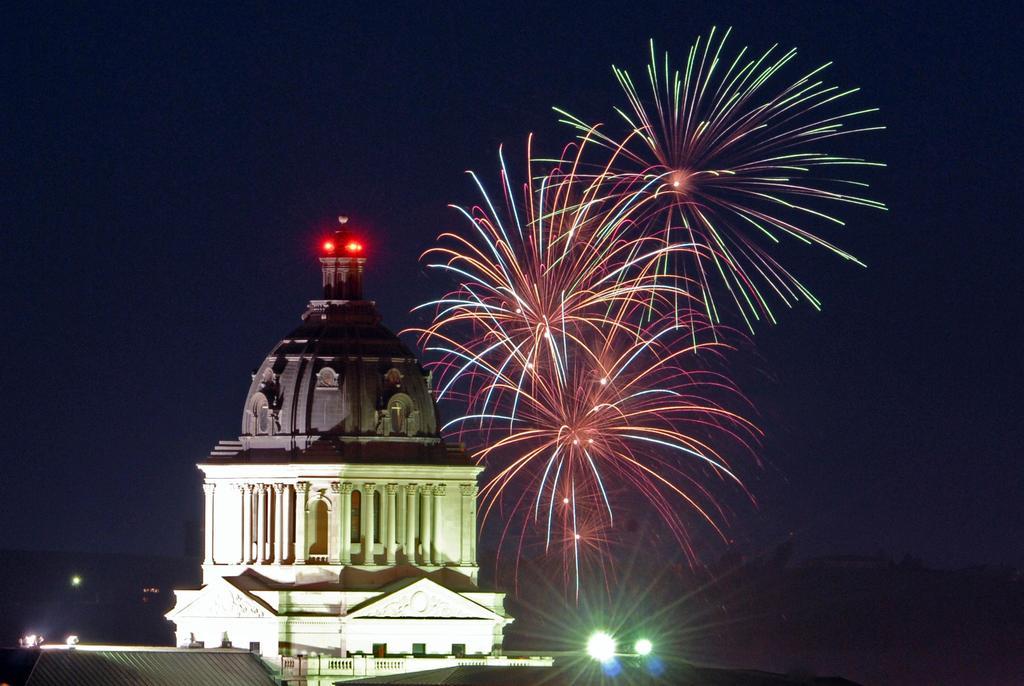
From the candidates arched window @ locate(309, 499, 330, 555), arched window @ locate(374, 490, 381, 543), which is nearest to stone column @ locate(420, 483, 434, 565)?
arched window @ locate(374, 490, 381, 543)

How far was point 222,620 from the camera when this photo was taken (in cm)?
16650

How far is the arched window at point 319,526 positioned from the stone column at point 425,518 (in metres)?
4.79

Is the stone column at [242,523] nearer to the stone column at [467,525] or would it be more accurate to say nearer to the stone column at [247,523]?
→ the stone column at [247,523]

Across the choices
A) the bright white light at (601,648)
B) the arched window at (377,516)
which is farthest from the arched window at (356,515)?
the bright white light at (601,648)

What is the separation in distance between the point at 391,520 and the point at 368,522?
1264 mm

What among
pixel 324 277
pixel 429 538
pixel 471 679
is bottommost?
pixel 471 679

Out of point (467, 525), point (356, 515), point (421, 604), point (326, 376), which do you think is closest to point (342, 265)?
point (326, 376)

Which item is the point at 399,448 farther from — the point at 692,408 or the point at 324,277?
the point at 692,408

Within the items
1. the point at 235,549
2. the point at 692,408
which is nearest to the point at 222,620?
the point at 235,549

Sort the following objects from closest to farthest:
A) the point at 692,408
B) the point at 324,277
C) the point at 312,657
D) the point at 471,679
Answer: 1. the point at 692,408
2. the point at 471,679
3. the point at 312,657
4. the point at 324,277

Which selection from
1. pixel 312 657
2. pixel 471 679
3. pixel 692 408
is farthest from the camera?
pixel 312 657

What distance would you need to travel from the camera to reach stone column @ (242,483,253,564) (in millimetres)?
169125

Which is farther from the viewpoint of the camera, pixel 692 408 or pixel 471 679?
pixel 471 679

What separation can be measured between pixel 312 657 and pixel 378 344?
55.3 ft
